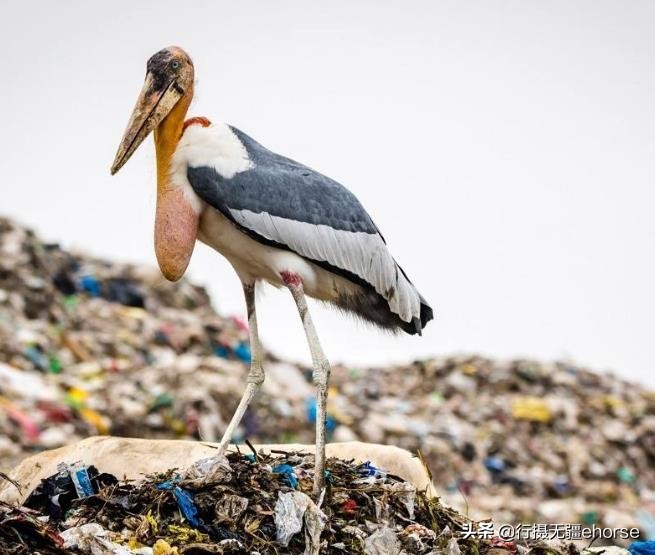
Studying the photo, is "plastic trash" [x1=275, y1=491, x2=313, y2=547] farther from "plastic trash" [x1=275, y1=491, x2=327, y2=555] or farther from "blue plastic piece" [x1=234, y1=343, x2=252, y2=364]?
"blue plastic piece" [x1=234, y1=343, x2=252, y2=364]

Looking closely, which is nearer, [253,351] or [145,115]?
[145,115]

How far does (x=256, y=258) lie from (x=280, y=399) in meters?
4.73

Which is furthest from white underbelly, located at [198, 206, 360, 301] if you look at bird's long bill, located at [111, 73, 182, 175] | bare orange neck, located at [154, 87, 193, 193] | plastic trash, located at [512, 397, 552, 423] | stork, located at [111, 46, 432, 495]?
plastic trash, located at [512, 397, 552, 423]

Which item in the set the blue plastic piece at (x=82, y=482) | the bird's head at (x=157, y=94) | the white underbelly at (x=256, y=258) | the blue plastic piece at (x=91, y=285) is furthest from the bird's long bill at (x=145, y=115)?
the blue plastic piece at (x=91, y=285)

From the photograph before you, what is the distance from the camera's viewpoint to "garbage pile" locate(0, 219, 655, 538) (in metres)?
7.42

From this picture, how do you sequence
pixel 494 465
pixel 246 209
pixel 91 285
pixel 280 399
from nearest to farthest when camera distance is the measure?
pixel 246 209, pixel 280 399, pixel 494 465, pixel 91 285

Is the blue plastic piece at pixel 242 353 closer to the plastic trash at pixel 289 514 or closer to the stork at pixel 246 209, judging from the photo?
the stork at pixel 246 209

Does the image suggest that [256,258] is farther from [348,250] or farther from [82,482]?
[82,482]

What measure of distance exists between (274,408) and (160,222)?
15.3 ft

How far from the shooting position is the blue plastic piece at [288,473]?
3430mm

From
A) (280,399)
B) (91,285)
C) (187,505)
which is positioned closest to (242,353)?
(280,399)

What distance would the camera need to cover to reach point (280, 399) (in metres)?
8.22

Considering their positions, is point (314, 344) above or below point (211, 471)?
above

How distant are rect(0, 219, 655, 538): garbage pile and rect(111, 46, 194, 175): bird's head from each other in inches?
129
